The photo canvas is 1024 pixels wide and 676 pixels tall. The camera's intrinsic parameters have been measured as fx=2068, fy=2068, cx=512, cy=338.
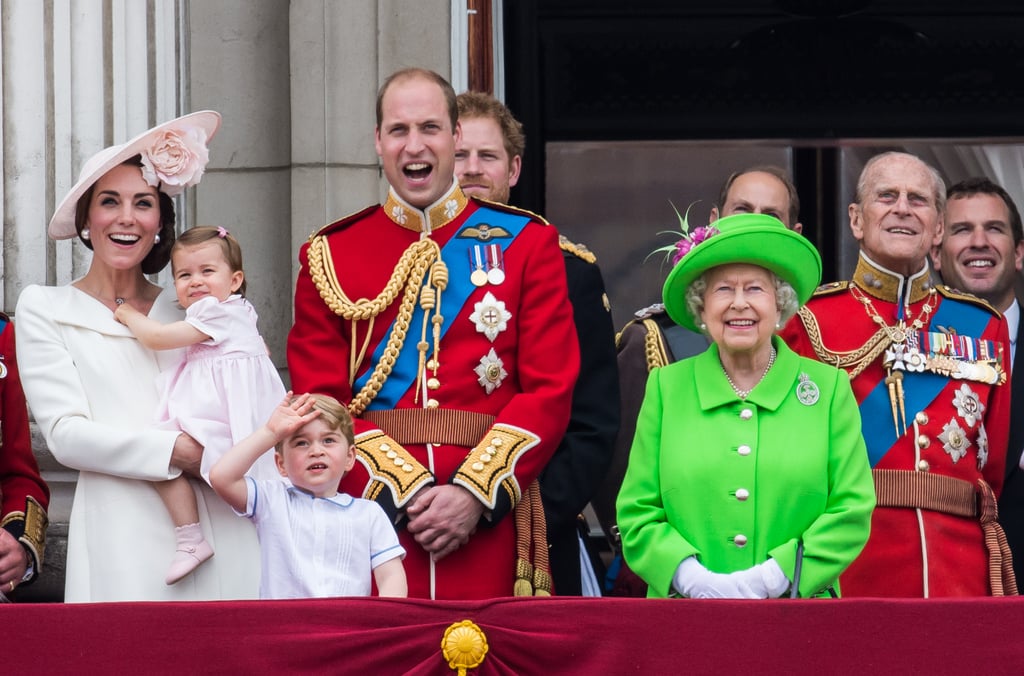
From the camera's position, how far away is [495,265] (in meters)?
4.91

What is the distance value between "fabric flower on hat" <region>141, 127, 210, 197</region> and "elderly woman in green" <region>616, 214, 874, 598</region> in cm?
118

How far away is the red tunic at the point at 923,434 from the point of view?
4.96m

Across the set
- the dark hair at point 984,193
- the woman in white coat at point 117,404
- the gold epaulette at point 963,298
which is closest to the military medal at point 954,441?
the gold epaulette at point 963,298

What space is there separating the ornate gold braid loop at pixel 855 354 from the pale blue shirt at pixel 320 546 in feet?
4.17

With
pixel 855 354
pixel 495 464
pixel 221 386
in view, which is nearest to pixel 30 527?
pixel 221 386

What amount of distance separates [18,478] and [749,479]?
6.14ft

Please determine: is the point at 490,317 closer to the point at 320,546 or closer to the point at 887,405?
the point at 320,546

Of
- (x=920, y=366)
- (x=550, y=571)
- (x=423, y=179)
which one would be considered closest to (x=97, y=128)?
(x=423, y=179)

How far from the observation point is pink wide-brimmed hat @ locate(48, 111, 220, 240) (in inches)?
192

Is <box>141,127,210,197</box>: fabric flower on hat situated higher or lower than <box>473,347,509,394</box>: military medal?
higher

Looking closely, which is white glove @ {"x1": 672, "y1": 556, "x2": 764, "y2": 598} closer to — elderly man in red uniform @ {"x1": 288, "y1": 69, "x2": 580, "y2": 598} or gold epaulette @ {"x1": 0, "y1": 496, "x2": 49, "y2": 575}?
elderly man in red uniform @ {"x1": 288, "y1": 69, "x2": 580, "y2": 598}

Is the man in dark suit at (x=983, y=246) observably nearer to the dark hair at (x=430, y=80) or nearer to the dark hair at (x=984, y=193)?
the dark hair at (x=984, y=193)

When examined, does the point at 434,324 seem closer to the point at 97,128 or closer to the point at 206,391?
the point at 206,391

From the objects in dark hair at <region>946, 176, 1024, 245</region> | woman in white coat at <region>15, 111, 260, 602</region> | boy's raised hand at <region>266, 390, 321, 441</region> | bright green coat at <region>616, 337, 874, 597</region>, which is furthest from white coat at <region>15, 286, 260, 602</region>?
dark hair at <region>946, 176, 1024, 245</region>
